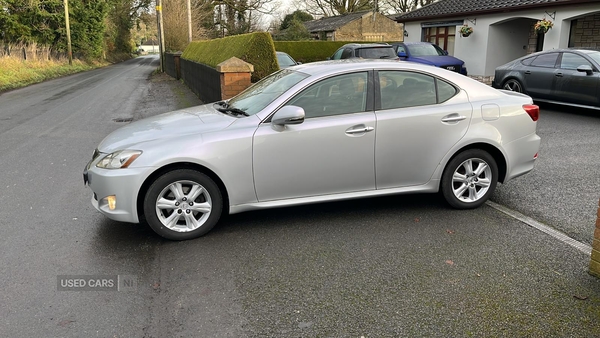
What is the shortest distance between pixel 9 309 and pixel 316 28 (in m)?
44.5

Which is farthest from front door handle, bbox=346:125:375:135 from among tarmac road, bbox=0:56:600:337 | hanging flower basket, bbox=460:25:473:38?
hanging flower basket, bbox=460:25:473:38

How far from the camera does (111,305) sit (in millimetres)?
3387

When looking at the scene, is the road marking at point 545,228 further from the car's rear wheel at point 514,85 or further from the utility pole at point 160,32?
the utility pole at point 160,32

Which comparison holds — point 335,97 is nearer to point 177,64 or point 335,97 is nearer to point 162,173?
point 162,173

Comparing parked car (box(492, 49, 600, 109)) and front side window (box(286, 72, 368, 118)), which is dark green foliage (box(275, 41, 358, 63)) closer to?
parked car (box(492, 49, 600, 109))

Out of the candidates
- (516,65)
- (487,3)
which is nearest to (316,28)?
(487,3)

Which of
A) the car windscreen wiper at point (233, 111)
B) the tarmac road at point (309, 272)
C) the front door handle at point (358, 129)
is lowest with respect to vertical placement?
the tarmac road at point (309, 272)

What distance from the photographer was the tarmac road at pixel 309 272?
3137mm

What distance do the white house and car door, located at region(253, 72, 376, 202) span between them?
45.5 ft

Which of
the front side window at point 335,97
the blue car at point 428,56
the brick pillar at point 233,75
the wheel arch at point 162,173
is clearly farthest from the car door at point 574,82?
the wheel arch at point 162,173

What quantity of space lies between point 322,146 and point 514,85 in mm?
9835

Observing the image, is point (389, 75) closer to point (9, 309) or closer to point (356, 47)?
point (9, 309)

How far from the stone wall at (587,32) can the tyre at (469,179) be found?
50.0ft

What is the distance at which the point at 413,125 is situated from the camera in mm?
4809
